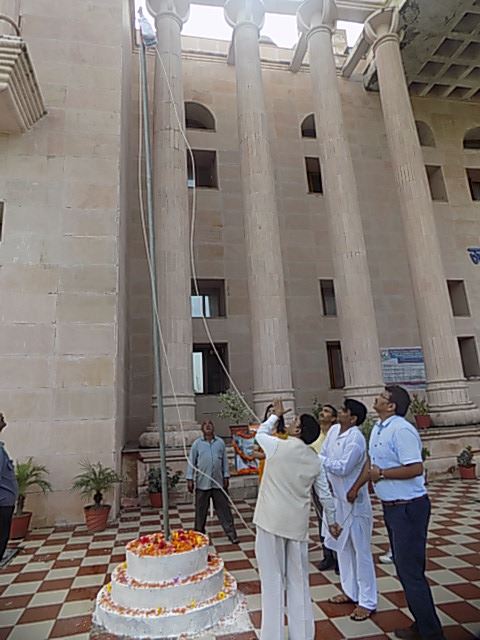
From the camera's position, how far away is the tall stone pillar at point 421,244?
10.9 m

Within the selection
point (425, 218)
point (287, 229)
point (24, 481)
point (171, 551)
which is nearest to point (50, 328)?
point (24, 481)

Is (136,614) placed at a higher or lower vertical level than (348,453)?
lower

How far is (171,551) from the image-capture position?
11.5 ft

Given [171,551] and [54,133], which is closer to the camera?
[171,551]

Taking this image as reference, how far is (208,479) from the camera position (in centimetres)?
543

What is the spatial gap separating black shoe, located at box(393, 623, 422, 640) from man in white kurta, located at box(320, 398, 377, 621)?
0.34 meters

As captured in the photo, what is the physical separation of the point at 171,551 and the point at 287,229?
468 inches

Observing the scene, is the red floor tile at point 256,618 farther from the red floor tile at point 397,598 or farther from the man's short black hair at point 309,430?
the man's short black hair at point 309,430

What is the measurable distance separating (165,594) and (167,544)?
0.39m

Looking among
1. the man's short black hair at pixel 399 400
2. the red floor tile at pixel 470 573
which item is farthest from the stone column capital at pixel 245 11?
the red floor tile at pixel 470 573

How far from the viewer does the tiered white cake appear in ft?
10.4

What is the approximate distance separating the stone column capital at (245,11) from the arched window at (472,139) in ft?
33.1

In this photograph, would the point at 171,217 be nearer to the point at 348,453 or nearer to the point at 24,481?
the point at 24,481

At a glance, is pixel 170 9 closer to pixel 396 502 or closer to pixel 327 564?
pixel 396 502
